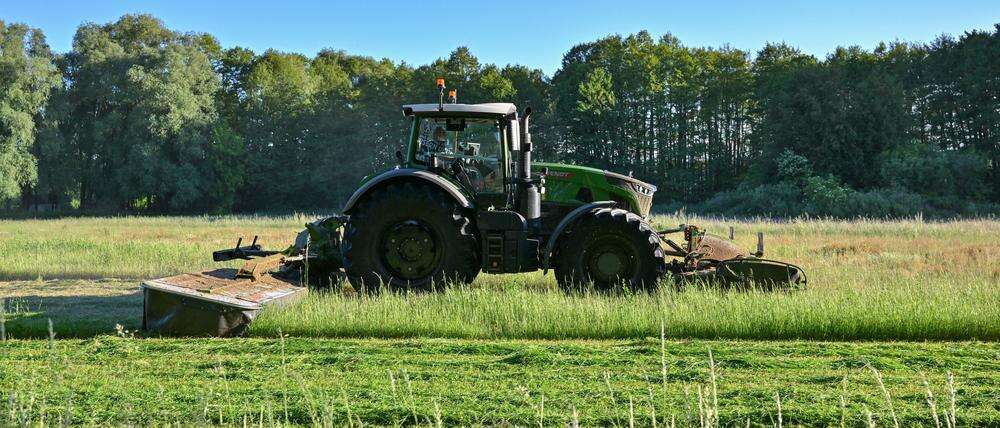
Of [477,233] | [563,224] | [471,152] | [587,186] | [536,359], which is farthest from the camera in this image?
[587,186]

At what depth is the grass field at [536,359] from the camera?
461cm

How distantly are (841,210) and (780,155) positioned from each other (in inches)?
252

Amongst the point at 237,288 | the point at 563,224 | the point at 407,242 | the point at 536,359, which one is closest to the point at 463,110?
the point at 407,242

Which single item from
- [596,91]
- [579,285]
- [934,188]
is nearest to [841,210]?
[934,188]

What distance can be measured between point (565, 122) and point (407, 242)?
39423 millimetres

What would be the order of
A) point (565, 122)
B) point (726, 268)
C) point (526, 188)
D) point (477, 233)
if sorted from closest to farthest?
point (726, 268) → point (526, 188) → point (477, 233) → point (565, 122)

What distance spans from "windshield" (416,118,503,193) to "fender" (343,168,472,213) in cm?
39

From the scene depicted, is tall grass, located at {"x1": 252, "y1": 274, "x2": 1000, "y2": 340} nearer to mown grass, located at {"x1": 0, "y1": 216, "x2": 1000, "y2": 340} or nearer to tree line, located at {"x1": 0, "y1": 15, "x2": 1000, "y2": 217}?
mown grass, located at {"x1": 0, "y1": 216, "x2": 1000, "y2": 340}

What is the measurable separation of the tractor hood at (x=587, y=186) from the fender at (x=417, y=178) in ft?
4.27

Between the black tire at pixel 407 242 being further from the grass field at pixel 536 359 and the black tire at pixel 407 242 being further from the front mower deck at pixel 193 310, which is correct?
the front mower deck at pixel 193 310

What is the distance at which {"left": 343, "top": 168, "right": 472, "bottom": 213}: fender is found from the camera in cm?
910

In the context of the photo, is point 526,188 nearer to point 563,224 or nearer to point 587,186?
point 563,224

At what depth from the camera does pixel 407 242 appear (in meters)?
9.37

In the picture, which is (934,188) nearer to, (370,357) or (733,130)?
(733,130)
